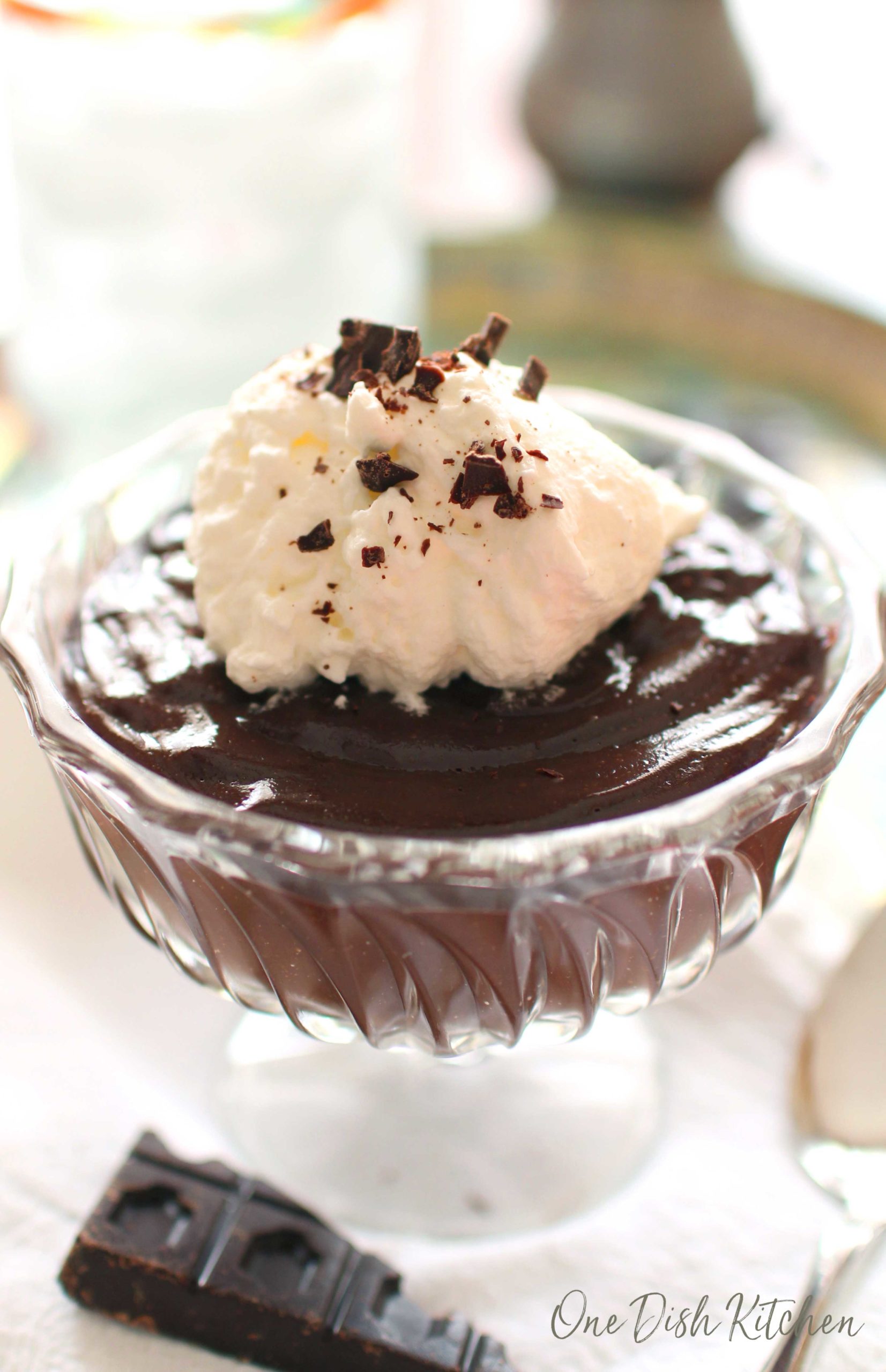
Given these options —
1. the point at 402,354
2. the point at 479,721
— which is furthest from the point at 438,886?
the point at 402,354

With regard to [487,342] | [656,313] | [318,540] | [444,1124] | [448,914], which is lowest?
[444,1124]

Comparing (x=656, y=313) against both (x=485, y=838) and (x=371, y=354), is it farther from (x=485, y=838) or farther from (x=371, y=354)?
(x=485, y=838)

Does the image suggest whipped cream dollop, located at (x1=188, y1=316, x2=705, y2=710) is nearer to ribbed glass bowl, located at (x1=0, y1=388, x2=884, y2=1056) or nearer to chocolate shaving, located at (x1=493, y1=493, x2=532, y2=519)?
chocolate shaving, located at (x1=493, y1=493, x2=532, y2=519)

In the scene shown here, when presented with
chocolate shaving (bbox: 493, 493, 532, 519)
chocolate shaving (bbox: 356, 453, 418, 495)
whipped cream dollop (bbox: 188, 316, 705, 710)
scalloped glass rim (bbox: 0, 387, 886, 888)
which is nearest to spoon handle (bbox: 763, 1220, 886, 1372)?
scalloped glass rim (bbox: 0, 387, 886, 888)

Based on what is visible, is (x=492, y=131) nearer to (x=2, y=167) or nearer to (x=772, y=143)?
(x=772, y=143)

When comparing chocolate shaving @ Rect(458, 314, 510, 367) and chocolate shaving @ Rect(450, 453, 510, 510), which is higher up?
chocolate shaving @ Rect(458, 314, 510, 367)

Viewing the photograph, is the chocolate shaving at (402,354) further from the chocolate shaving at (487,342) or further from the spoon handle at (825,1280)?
the spoon handle at (825,1280)
